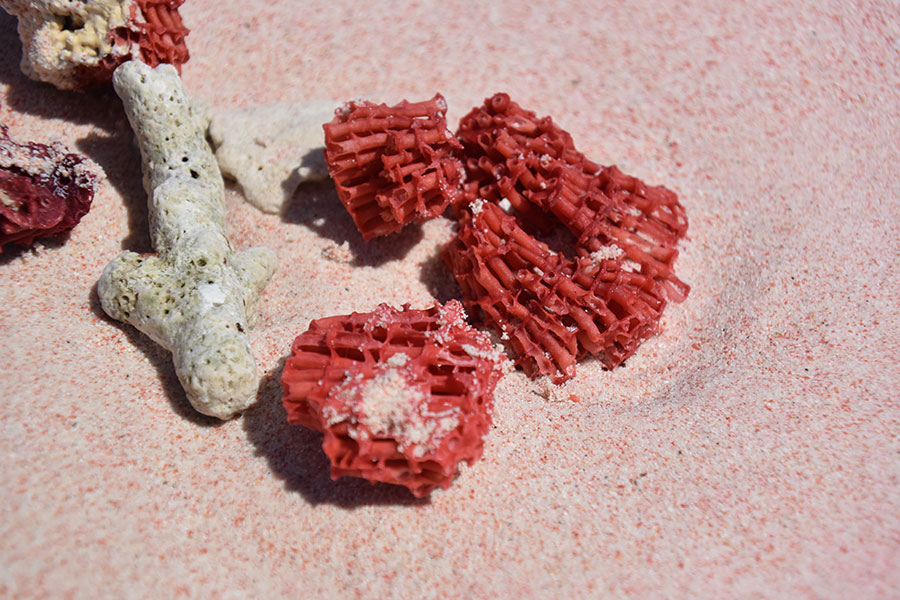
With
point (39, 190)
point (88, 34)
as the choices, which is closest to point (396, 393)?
point (39, 190)

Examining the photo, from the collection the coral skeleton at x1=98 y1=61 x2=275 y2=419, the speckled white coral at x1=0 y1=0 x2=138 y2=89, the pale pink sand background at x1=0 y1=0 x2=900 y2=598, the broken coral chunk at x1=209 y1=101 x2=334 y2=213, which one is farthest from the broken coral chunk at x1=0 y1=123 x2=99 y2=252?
the broken coral chunk at x1=209 y1=101 x2=334 y2=213

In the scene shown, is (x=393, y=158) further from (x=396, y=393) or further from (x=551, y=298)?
(x=396, y=393)

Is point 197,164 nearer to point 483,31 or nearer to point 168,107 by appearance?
point 168,107

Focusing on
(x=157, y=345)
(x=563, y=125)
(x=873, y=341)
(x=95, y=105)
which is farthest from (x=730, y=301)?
(x=95, y=105)

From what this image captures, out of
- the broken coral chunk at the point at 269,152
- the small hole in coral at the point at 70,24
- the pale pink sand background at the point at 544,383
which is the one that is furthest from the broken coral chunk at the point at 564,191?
the small hole in coral at the point at 70,24

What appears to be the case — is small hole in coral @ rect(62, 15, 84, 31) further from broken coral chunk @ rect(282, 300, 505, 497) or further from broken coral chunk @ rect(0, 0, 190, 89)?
broken coral chunk @ rect(282, 300, 505, 497)

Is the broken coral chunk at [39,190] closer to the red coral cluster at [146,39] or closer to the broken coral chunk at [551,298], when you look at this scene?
the red coral cluster at [146,39]

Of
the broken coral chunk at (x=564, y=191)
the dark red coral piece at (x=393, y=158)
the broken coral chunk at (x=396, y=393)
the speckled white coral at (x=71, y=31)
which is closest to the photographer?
the broken coral chunk at (x=396, y=393)
